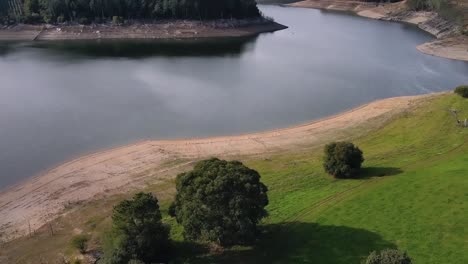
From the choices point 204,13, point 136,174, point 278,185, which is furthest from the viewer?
point 204,13

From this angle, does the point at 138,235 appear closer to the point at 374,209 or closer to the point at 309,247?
the point at 309,247

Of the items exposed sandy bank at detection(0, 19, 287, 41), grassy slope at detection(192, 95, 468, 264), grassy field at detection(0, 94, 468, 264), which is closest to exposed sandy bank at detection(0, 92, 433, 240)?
grassy field at detection(0, 94, 468, 264)

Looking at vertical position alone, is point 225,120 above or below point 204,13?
below

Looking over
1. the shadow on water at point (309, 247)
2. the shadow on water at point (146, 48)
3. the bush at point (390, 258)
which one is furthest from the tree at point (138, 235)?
the shadow on water at point (146, 48)

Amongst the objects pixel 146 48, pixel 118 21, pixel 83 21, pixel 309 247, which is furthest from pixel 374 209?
pixel 83 21

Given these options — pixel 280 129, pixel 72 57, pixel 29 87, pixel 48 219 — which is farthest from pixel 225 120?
pixel 72 57

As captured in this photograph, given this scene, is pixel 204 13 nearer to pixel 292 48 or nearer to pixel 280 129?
pixel 292 48
